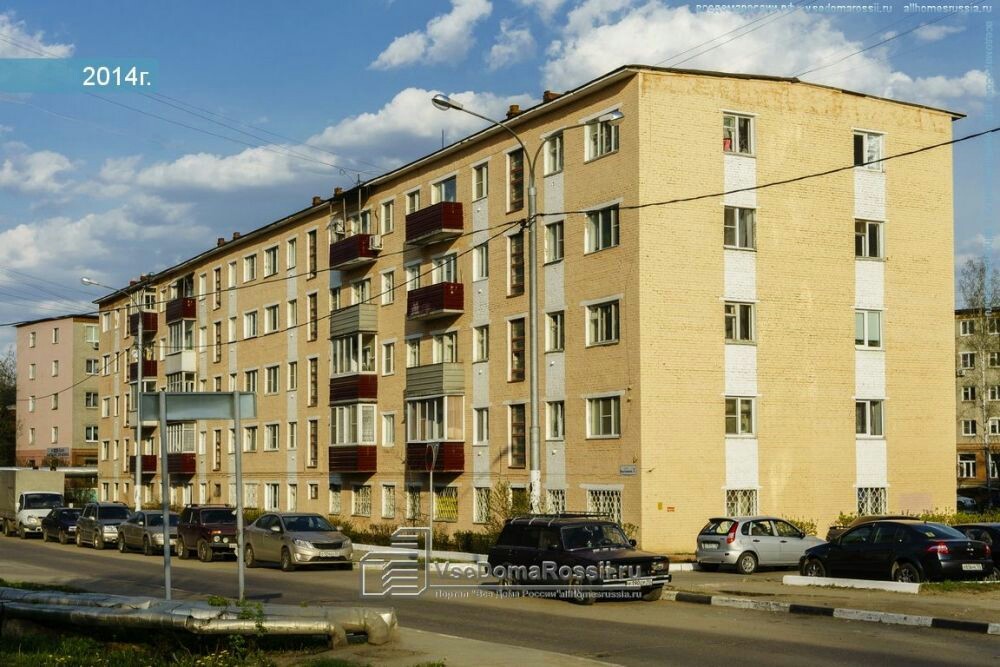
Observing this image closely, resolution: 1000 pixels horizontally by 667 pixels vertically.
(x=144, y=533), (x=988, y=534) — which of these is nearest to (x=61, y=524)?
(x=144, y=533)

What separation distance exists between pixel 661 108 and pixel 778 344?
8085mm

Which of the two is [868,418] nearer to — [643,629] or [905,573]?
[905,573]

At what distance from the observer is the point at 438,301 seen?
150 feet

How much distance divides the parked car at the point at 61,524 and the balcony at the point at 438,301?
15.7 meters

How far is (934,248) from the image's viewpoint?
139ft

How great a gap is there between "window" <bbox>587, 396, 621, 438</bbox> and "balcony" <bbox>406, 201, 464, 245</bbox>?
985cm

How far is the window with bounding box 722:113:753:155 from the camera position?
3884 cm

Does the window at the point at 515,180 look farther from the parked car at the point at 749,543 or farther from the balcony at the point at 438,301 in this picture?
the parked car at the point at 749,543

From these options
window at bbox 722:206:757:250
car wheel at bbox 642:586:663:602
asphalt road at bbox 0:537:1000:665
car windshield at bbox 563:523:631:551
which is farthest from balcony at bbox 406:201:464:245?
car wheel at bbox 642:586:663:602

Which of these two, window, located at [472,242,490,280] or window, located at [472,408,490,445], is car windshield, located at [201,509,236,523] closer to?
window, located at [472,408,490,445]

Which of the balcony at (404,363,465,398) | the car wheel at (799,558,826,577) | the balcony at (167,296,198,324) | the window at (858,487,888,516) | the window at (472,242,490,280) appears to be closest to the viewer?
the car wheel at (799,558,826,577)

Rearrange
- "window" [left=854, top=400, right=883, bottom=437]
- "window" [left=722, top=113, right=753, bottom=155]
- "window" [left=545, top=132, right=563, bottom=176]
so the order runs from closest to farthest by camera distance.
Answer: "window" [left=722, top=113, right=753, bottom=155] → "window" [left=854, top=400, right=883, bottom=437] → "window" [left=545, top=132, right=563, bottom=176]

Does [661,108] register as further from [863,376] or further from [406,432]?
[406,432]

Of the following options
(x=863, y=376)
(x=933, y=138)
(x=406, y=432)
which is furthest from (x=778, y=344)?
(x=406, y=432)
